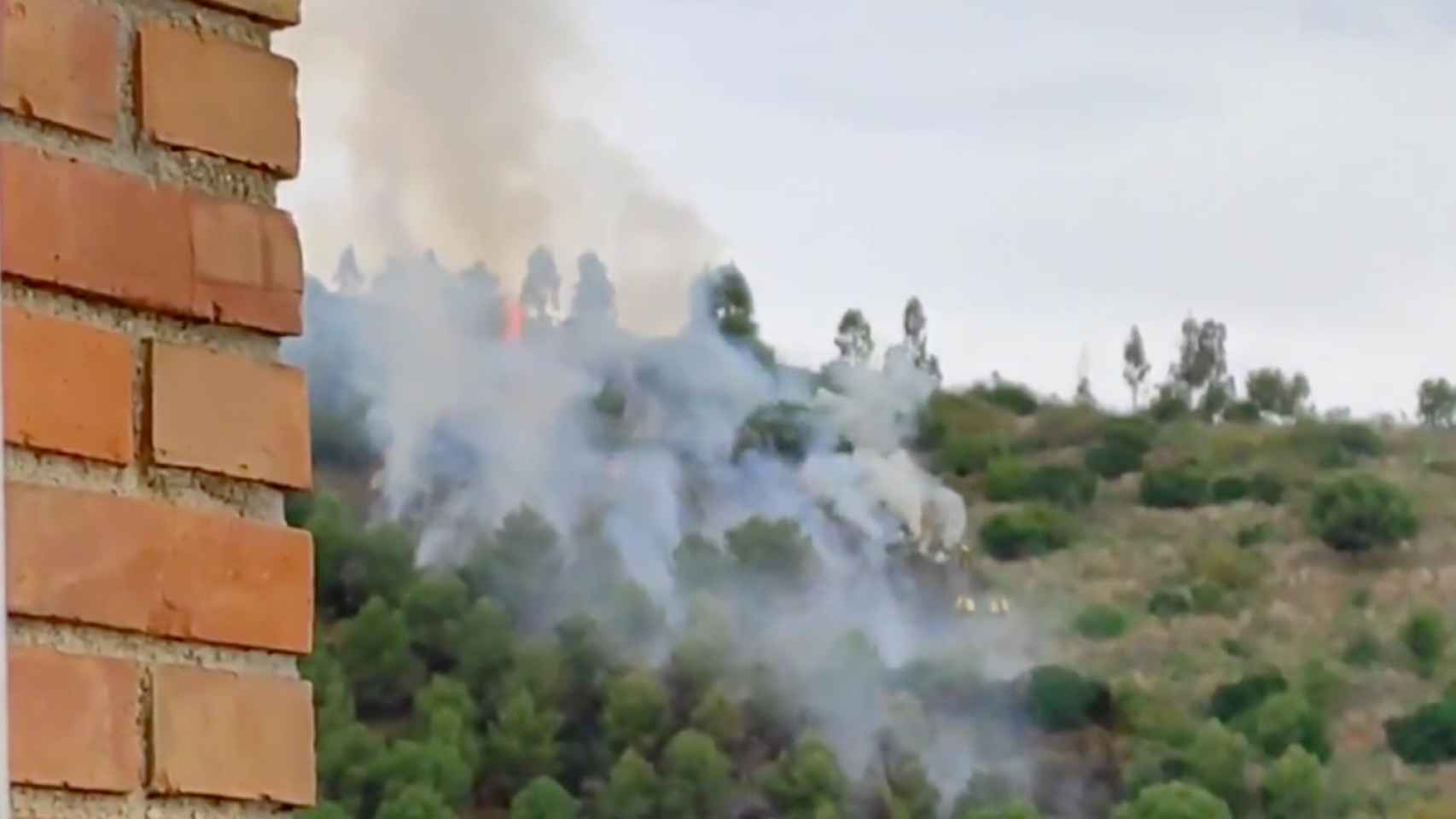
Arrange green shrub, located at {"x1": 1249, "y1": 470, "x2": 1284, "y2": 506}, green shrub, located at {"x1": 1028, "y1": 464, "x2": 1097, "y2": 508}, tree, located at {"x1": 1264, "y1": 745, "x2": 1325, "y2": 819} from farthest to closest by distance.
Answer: green shrub, located at {"x1": 1249, "y1": 470, "x2": 1284, "y2": 506} → green shrub, located at {"x1": 1028, "y1": 464, "x2": 1097, "y2": 508} → tree, located at {"x1": 1264, "y1": 745, "x2": 1325, "y2": 819}

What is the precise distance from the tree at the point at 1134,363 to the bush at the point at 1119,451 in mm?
346

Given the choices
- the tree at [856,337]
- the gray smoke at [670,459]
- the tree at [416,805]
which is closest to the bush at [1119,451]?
the gray smoke at [670,459]

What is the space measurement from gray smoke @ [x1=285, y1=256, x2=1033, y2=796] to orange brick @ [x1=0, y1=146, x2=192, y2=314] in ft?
27.9

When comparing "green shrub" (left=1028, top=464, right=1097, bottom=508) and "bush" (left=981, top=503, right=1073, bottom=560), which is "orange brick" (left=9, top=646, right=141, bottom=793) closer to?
"bush" (left=981, top=503, right=1073, bottom=560)

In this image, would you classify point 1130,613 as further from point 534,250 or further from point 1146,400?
point 534,250

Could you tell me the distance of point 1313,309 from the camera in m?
10.5

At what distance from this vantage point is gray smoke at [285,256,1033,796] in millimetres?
9406

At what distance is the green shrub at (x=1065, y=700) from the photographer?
9.30 metres

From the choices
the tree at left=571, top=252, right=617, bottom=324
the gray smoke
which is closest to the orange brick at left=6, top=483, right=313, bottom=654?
the gray smoke

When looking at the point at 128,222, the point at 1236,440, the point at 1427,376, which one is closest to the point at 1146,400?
the point at 1236,440

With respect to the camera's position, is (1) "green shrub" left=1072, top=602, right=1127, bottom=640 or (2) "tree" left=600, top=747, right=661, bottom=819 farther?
(1) "green shrub" left=1072, top=602, right=1127, bottom=640

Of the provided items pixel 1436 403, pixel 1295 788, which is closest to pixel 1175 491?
pixel 1436 403

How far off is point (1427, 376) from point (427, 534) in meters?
3.98

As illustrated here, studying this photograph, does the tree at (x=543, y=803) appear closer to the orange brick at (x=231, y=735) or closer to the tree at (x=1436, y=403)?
the tree at (x=1436, y=403)
